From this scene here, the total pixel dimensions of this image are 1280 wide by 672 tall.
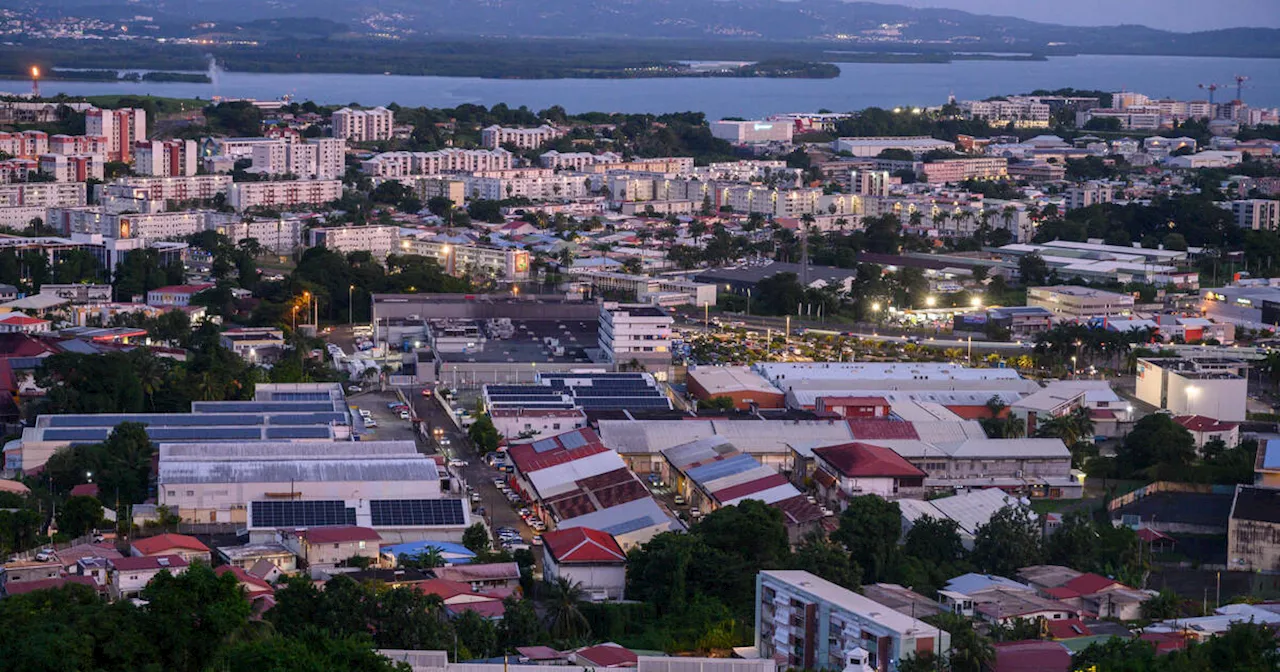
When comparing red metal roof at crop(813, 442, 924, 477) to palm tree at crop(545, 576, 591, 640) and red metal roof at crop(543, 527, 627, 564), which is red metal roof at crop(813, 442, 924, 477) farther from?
palm tree at crop(545, 576, 591, 640)

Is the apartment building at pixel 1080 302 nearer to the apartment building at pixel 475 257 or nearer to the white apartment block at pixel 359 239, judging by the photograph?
the apartment building at pixel 475 257

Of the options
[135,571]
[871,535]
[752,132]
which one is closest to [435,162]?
[752,132]

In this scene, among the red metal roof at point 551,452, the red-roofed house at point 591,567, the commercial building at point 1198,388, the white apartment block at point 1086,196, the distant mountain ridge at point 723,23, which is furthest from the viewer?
the distant mountain ridge at point 723,23

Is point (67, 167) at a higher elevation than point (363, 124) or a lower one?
lower

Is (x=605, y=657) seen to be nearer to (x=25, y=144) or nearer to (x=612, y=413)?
(x=612, y=413)

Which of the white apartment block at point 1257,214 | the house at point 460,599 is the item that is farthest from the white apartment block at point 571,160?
the house at point 460,599

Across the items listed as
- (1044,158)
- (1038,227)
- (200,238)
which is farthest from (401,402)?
(1044,158)

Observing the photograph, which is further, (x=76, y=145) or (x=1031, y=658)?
(x=76, y=145)
